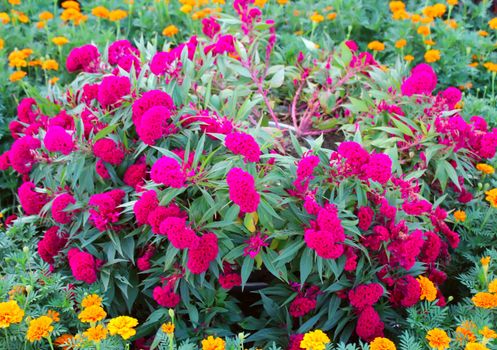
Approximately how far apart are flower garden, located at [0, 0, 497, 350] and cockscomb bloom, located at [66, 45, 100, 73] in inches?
0.4

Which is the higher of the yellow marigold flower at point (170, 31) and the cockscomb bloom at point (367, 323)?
the yellow marigold flower at point (170, 31)

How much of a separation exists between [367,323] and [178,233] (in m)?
0.84

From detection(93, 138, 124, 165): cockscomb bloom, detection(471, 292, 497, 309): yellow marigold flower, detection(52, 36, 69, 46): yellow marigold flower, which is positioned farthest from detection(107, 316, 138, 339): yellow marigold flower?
detection(52, 36, 69, 46): yellow marigold flower

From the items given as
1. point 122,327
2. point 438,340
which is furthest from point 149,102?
point 438,340

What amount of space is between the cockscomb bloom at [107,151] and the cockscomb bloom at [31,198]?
0.36 m

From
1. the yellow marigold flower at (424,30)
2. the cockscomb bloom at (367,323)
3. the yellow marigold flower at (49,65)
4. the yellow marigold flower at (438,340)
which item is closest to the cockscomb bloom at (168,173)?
the cockscomb bloom at (367,323)

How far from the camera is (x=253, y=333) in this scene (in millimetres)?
2854

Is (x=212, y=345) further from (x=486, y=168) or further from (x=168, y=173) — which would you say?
(x=486, y=168)

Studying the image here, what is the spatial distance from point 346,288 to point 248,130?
0.85 meters

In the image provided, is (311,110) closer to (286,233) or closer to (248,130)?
(248,130)

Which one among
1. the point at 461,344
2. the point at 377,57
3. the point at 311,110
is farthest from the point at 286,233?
the point at 377,57

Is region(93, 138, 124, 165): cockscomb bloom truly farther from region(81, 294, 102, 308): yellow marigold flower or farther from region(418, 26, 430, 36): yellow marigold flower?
region(418, 26, 430, 36): yellow marigold flower

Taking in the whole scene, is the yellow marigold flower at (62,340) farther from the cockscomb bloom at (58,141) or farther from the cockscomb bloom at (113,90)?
the cockscomb bloom at (113,90)

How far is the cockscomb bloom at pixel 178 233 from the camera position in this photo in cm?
232
